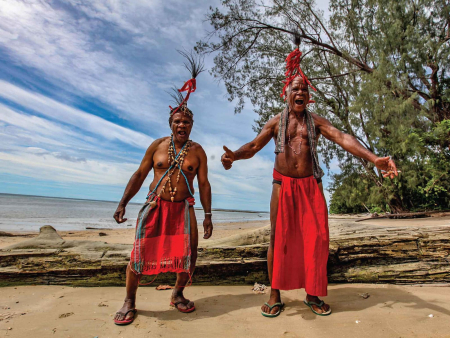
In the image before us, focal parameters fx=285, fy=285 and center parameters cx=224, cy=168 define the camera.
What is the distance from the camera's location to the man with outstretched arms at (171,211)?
9.68 ft

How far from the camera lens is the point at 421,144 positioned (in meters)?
10.4

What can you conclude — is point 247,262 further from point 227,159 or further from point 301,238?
point 227,159

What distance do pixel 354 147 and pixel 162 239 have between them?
2.27 metres

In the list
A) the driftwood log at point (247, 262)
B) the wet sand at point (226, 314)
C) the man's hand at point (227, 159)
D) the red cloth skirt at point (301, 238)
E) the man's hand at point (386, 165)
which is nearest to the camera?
the wet sand at point (226, 314)

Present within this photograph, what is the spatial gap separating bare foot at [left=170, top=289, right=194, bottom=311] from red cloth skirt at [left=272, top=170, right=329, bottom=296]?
0.91 metres

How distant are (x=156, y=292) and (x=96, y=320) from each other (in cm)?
93

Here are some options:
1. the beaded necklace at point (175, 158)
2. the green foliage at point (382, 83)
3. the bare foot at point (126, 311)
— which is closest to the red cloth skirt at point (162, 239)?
the beaded necklace at point (175, 158)

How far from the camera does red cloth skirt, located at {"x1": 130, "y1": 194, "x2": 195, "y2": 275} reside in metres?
2.95

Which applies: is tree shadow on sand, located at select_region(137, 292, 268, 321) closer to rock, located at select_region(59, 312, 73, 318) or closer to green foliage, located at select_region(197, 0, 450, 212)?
rock, located at select_region(59, 312, 73, 318)

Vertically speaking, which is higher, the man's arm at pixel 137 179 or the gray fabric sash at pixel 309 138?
the gray fabric sash at pixel 309 138

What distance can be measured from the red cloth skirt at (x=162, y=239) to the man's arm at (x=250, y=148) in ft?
2.22

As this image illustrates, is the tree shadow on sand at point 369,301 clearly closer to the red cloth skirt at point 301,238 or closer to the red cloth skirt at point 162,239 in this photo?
the red cloth skirt at point 301,238

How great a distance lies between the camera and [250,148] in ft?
10.9

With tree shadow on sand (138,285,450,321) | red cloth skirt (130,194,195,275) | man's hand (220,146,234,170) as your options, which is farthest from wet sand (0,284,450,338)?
man's hand (220,146,234,170)
